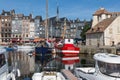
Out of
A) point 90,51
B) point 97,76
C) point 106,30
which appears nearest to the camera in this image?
point 97,76

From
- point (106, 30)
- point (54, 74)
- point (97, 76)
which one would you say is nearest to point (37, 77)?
point (54, 74)

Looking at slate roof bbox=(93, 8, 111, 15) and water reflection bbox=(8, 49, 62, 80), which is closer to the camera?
water reflection bbox=(8, 49, 62, 80)

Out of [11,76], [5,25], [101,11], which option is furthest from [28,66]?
[5,25]

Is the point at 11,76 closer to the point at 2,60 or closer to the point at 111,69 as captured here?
the point at 2,60

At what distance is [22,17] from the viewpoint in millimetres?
147625

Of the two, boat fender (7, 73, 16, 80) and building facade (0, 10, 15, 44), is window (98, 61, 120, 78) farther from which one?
building facade (0, 10, 15, 44)

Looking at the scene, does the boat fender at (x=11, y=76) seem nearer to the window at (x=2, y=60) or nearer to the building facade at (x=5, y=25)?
the window at (x=2, y=60)

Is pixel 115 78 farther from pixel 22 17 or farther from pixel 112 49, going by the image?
pixel 22 17

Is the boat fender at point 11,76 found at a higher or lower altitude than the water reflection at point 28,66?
higher

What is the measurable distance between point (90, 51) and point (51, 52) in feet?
32.6

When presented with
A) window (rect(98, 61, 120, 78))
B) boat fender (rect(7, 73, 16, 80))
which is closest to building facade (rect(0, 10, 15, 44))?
boat fender (rect(7, 73, 16, 80))

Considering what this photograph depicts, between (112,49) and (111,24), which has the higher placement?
(111,24)

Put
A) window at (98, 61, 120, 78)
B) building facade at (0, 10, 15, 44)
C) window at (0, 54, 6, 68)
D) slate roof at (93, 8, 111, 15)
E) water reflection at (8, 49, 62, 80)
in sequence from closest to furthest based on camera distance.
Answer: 1. window at (98, 61, 120, 78)
2. window at (0, 54, 6, 68)
3. water reflection at (8, 49, 62, 80)
4. slate roof at (93, 8, 111, 15)
5. building facade at (0, 10, 15, 44)

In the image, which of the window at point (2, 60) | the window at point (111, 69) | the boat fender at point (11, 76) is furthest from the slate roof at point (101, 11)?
the window at point (111, 69)
